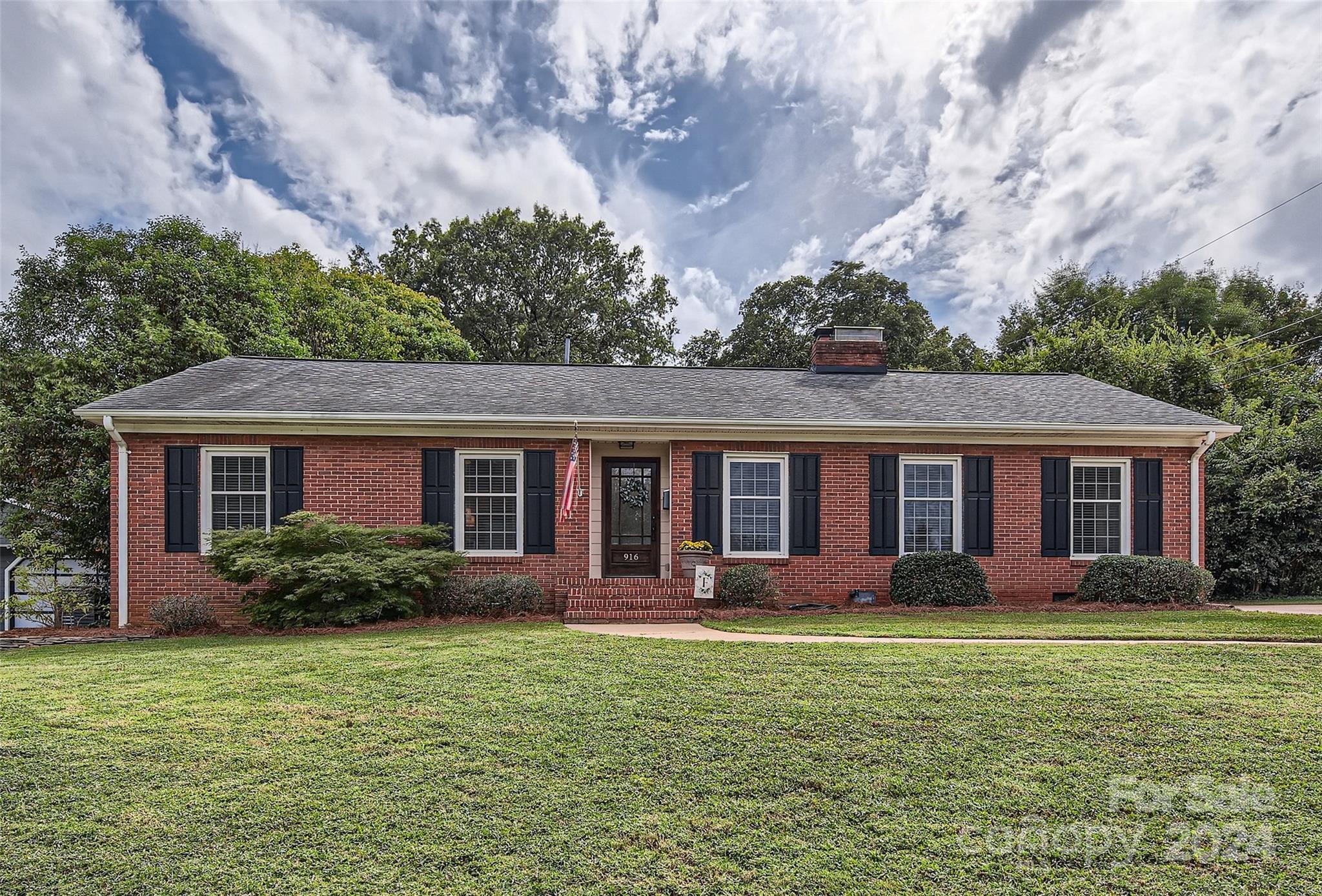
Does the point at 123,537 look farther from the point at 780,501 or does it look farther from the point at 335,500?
the point at 780,501

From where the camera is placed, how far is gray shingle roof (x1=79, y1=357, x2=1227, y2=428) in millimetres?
10391

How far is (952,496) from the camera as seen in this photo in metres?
11.0

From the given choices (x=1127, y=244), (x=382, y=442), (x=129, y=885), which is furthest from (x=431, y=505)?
(x=1127, y=244)

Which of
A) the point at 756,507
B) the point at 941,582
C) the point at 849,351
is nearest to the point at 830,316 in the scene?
the point at 849,351

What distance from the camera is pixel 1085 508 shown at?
438 inches

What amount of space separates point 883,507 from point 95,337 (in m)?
15.8

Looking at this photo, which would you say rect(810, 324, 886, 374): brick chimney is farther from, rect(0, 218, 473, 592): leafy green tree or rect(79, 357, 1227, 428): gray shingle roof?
rect(0, 218, 473, 592): leafy green tree

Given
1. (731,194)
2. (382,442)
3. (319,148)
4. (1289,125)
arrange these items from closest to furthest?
(382,442) < (1289,125) < (319,148) < (731,194)

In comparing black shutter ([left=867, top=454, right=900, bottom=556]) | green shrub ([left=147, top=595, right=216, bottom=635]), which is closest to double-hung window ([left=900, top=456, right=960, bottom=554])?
black shutter ([left=867, top=454, right=900, bottom=556])

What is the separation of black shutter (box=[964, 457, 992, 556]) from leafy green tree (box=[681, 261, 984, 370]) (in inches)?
789

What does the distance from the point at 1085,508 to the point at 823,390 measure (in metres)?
4.82

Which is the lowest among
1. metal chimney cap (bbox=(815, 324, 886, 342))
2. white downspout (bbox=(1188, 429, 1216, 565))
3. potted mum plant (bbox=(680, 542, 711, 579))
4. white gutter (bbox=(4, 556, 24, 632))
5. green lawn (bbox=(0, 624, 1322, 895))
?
white gutter (bbox=(4, 556, 24, 632))

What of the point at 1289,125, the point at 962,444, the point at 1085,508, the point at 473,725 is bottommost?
the point at 473,725

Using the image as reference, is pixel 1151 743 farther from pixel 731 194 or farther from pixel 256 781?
pixel 731 194
